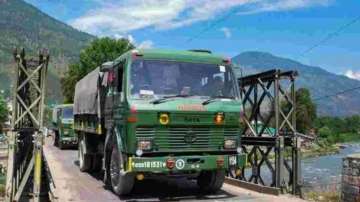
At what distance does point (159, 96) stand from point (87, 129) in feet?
16.9

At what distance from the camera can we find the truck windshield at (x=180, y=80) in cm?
1020

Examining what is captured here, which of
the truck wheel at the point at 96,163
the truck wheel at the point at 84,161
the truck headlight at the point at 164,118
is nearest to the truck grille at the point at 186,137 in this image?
the truck headlight at the point at 164,118

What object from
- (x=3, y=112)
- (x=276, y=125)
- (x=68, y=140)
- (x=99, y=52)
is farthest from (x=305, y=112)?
(x=276, y=125)

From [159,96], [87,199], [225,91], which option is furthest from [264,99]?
[87,199]

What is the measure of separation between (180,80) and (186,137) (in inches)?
41.8

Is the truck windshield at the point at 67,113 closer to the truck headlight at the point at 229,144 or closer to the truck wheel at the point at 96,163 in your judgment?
the truck wheel at the point at 96,163

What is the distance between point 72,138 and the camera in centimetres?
3083

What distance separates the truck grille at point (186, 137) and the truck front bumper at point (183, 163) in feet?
0.60

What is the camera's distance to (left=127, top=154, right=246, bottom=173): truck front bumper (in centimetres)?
980

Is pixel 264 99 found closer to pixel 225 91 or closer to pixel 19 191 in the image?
pixel 225 91

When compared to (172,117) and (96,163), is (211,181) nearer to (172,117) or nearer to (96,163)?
(172,117)

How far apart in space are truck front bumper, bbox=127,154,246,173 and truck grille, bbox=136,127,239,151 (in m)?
0.18

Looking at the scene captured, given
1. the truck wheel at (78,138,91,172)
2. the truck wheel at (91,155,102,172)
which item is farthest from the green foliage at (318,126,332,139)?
the truck wheel at (91,155,102,172)

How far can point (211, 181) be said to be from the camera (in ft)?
37.3
